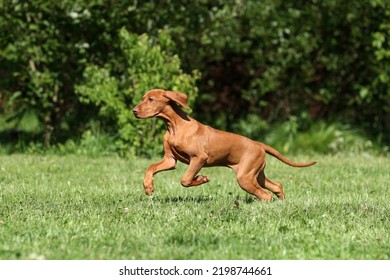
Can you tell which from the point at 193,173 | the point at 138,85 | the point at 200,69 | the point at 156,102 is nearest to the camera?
the point at 193,173

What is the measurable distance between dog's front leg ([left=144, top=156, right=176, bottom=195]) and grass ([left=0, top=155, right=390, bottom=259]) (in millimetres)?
174

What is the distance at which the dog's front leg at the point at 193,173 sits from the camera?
22.0ft

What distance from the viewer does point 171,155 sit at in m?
6.90

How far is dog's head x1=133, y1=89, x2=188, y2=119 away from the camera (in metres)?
6.79

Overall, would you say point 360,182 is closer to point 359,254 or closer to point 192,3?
point 359,254

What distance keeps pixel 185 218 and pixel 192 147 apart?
0.78 metres

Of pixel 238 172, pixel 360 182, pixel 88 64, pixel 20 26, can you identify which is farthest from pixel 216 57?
pixel 238 172

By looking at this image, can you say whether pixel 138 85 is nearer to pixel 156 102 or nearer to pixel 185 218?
pixel 156 102

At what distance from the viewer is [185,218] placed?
623 cm

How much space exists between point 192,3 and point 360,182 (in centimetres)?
503

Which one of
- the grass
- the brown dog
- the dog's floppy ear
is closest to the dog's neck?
the brown dog

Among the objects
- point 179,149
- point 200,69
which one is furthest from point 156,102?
point 200,69

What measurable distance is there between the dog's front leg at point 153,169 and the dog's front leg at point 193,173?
0.19m

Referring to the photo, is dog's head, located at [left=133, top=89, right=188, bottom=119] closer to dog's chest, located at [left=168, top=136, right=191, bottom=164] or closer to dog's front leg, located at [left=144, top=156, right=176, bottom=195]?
dog's chest, located at [left=168, top=136, right=191, bottom=164]
